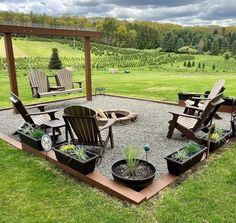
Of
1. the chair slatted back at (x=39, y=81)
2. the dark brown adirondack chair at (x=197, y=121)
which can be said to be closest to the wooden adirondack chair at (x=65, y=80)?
the chair slatted back at (x=39, y=81)

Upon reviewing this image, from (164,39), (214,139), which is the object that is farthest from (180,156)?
(164,39)

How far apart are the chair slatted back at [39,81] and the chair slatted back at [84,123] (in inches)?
162

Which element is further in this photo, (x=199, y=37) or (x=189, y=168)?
(x=199, y=37)

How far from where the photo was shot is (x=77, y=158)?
3039 mm

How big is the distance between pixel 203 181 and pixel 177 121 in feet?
5.28

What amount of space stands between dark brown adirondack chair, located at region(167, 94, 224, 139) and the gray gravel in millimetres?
235

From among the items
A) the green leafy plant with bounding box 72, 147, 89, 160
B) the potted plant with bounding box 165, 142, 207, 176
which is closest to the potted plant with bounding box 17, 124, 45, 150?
the green leafy plant with bounding box 72, 147, 89, 160

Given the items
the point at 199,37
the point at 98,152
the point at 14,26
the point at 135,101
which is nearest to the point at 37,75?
the point at 14,26

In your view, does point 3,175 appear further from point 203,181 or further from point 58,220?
point 203,181

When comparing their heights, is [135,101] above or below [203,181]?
below

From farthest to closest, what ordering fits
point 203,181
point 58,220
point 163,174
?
point 163,174 < point 203,181 < point 58,220

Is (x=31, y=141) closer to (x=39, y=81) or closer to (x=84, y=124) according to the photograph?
(x=84, y=124)

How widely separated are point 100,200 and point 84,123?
43.2 inches

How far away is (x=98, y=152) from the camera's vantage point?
148 inches
